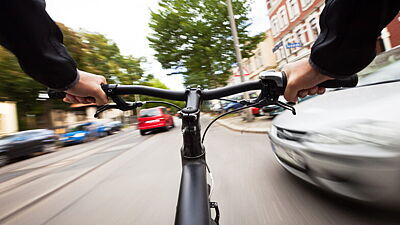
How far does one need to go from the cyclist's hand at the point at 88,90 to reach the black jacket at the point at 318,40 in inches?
1.5

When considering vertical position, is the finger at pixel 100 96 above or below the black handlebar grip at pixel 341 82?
above

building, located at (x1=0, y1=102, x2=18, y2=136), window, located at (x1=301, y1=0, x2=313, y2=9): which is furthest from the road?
building, located at (x1=0, y1=102, x2=18, y2=136)

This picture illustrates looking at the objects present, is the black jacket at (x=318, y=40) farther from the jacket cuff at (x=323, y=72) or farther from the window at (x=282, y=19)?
the window at (x=282, y=19)

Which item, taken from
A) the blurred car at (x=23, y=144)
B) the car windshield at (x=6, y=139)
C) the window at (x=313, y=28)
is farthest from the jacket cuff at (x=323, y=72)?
the window at (x=313, y=28)

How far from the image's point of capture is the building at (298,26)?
1280cm

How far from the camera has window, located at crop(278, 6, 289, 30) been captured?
19.9 m

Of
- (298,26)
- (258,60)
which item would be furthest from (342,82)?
(258,60)

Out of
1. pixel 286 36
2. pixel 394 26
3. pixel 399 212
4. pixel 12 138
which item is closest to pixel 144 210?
pixel 399 212

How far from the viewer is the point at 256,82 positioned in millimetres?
908

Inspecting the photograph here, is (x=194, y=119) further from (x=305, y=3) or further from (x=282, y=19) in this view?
(x=282, y=19)

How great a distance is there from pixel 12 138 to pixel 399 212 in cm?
1141

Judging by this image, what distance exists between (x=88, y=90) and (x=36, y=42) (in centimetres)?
23

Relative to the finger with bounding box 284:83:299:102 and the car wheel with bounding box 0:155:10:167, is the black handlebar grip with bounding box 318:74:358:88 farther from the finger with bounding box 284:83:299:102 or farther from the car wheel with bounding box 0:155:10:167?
the car wheel with bounding box 0:155:10:167

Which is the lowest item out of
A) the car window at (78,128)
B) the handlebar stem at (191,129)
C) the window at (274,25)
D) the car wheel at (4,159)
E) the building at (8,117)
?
the car wheel at (4,159)
